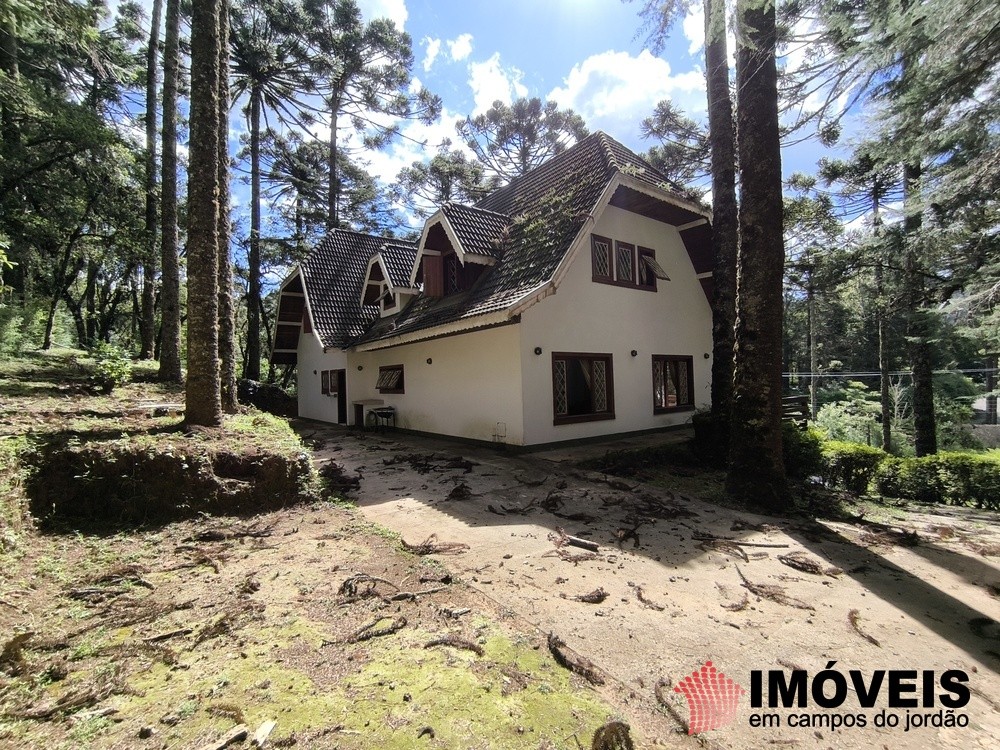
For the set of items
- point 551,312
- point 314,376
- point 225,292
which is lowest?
point 314,376

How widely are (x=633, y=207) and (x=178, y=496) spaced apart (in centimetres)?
1109

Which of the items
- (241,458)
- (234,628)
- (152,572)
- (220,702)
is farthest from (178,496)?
(220,702)

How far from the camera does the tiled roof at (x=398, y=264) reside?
13602mm

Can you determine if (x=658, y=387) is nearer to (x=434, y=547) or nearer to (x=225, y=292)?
(x=434, y=547)

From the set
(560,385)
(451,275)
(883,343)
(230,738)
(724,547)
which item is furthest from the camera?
(883,343)

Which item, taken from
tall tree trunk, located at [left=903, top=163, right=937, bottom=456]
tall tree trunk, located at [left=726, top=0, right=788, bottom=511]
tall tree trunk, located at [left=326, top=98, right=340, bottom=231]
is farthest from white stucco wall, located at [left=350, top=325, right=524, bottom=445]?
tall tree trunk, located at [left=326, top=98, right=340, bottom=231]

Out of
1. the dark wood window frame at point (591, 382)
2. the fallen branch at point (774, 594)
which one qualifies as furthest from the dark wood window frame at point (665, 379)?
the fallen branch at point (774, 594)

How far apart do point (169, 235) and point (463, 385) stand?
26.9 ft

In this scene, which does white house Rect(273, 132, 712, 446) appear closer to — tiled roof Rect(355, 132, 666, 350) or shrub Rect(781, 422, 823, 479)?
tiled roof Rect(355, 132, 666, 350)

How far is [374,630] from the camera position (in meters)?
2.94

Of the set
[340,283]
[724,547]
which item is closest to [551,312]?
[724,547]

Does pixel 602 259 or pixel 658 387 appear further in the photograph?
pixel 658 387

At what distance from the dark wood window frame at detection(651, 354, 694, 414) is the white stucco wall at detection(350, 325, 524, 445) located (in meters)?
4.73

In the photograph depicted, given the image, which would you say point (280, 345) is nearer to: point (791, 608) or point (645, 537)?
point (645, 537)
